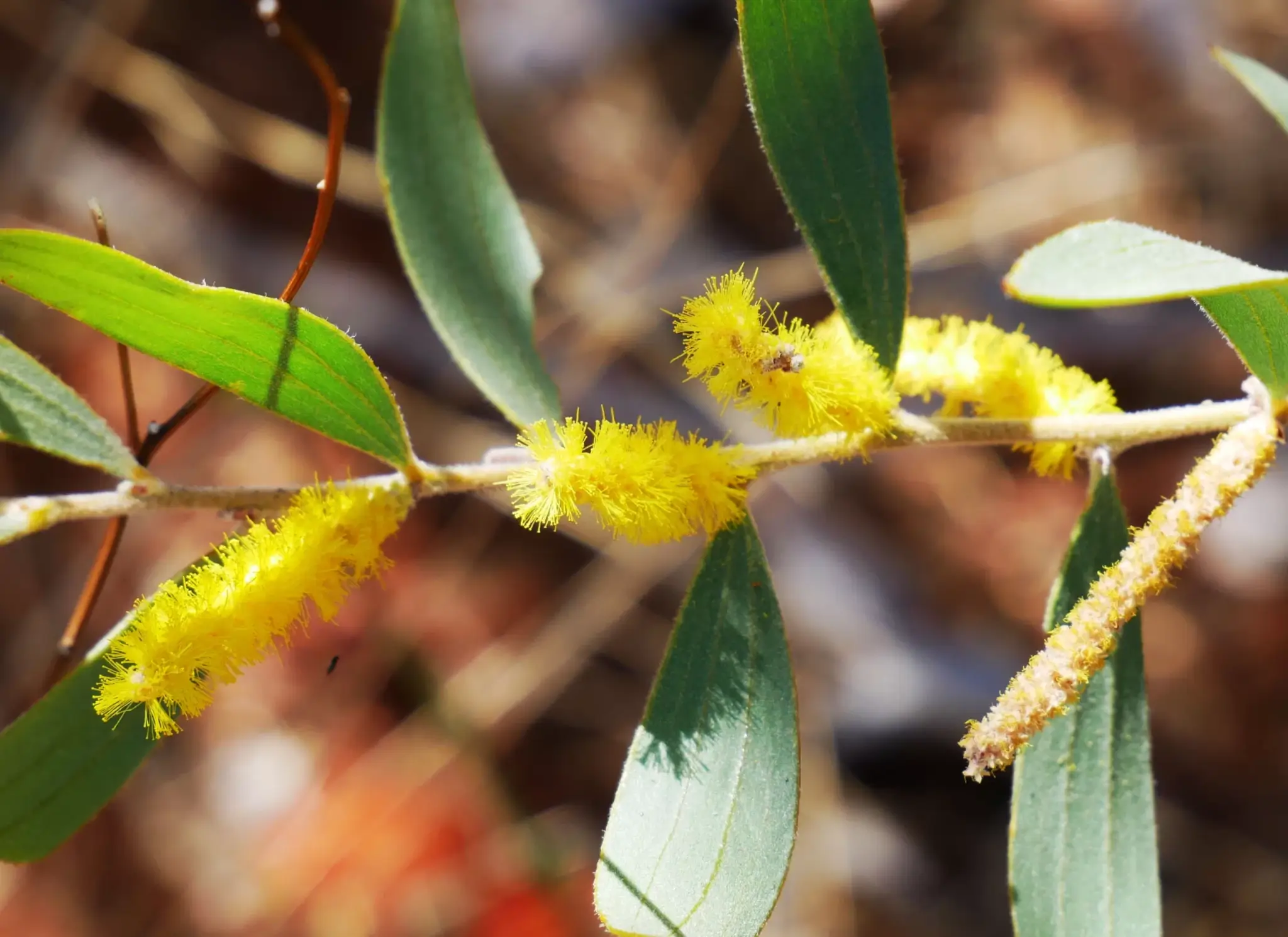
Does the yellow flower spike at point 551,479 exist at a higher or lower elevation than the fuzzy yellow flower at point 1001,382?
lower

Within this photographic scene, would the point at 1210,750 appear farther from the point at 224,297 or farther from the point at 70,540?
the point at 70,540

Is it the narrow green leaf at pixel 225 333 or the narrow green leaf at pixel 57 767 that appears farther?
the narrow green leaf at pixel 57 767

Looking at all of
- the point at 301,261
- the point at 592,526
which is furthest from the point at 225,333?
the point at 592,526

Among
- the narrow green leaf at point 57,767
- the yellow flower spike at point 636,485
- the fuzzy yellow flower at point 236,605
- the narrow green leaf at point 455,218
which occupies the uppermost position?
the narrow green leaf at point 455,218

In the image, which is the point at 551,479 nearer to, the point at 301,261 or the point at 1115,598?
the point at 301,261

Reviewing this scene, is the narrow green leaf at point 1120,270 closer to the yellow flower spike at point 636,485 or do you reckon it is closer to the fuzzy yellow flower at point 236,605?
the yellow flower spike at point 636,485

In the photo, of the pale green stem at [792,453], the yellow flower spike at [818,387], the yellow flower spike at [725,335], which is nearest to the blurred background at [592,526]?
the pale green stem at [792,453]

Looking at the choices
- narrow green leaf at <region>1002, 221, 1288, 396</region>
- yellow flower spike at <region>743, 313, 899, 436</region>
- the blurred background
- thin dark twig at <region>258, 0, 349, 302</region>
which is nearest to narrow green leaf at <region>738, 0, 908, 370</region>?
yellow flower spike at <region>743, 313, 899, 436</region>

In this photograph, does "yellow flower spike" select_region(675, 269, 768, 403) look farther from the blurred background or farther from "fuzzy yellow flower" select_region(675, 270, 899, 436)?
the blurred background
